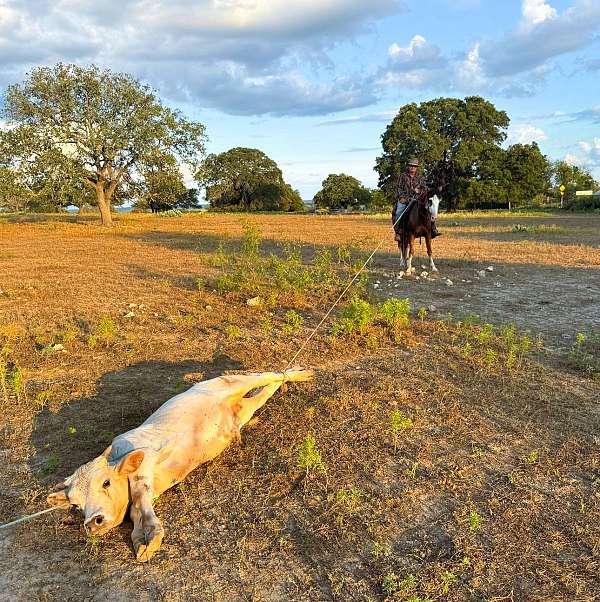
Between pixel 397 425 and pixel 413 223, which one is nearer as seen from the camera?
pixel 397 425

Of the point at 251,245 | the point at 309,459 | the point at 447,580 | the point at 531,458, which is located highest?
the point at 251,245

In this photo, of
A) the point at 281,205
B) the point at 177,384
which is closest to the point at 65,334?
the point at 177,384

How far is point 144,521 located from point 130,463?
0.35m

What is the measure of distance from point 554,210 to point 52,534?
4905 cm

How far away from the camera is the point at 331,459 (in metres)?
3.87

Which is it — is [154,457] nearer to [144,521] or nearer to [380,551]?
[144,521]

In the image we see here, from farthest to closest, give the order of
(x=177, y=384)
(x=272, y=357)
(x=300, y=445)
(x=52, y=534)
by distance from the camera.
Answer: (x=272, y=357), (x=177, y=384), (x=300, y=445), (x=52, y=534)

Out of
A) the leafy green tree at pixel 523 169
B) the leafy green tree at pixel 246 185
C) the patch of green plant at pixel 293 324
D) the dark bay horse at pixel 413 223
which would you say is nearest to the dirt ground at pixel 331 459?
the patch of green plant at pixel 293 324

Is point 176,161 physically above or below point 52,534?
above

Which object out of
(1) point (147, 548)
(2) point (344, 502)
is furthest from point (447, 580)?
(1) point (147, 548)

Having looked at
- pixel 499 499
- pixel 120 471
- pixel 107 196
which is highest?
pixel 107 196

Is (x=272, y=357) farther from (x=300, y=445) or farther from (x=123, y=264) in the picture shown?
(x=123, y=264)

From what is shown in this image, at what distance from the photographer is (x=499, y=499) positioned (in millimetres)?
3346

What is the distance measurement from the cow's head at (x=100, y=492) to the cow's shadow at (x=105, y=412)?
71cm
